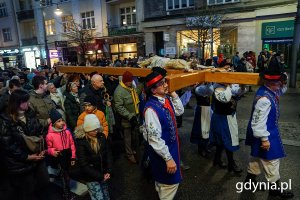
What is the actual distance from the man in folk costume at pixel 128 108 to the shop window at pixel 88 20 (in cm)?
2311

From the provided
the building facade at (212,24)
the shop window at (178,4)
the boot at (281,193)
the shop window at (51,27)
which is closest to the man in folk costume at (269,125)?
the boot at (281,193)

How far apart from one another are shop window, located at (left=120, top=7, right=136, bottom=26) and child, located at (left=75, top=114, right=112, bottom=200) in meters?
22.4

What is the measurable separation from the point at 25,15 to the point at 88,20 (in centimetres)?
995

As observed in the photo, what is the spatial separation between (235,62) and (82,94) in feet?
39.9

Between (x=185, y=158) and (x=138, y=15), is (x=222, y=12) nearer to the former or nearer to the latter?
(x=138, y=15)

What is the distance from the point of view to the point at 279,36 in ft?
54.7

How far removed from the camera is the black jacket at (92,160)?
11.2ft

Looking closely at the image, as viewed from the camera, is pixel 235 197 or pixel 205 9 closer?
pixel 235 197

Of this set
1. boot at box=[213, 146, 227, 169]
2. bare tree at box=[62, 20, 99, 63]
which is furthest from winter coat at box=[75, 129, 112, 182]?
bare tree at box=[62, 20, 99, 63]

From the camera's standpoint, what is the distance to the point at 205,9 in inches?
678

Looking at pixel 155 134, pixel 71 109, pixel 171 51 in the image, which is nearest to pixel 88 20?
pixel 171 51

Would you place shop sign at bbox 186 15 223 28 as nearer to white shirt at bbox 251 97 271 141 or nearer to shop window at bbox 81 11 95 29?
white shirt at bbox 251 97 271 141

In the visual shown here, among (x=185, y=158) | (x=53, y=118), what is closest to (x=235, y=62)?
(x=185, y=158)

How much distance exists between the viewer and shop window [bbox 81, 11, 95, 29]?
26484mm
